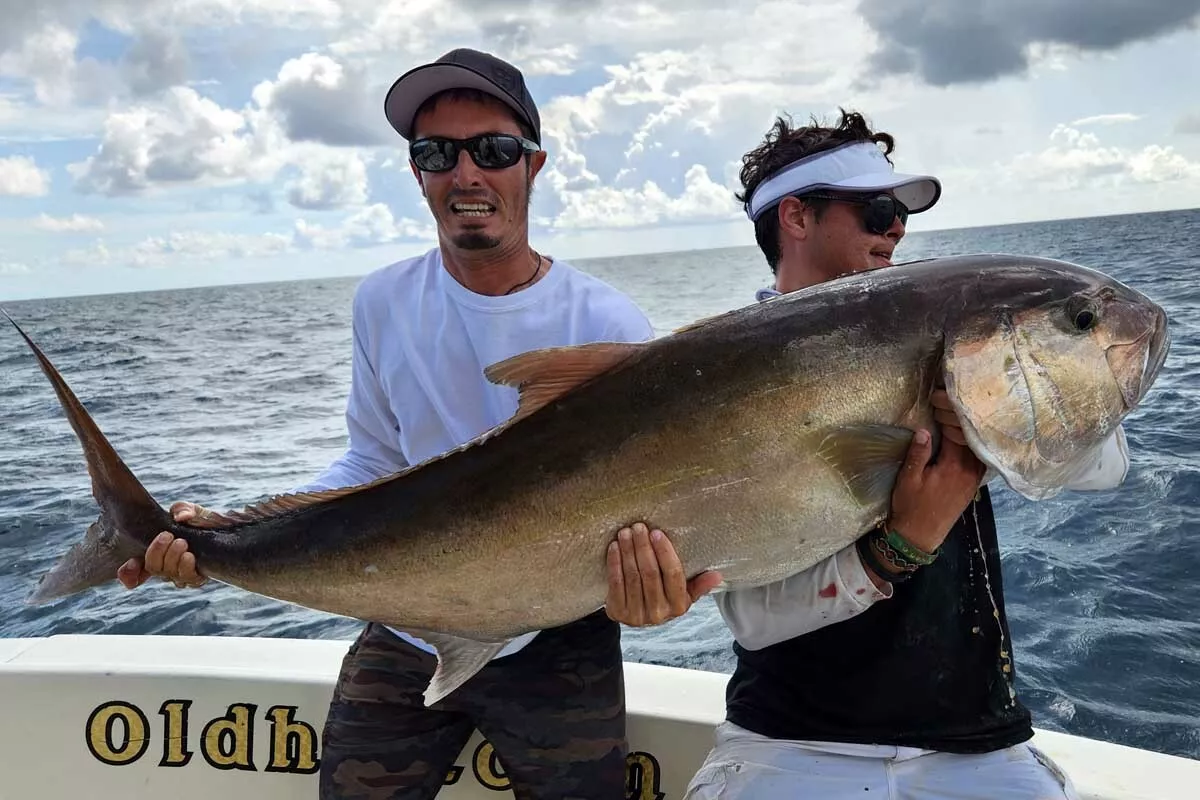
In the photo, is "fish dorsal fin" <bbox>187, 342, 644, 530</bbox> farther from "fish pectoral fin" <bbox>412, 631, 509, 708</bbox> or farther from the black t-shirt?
the black t-shirt

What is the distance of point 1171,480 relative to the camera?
7793mm

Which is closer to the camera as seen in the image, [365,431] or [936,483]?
[936,483]

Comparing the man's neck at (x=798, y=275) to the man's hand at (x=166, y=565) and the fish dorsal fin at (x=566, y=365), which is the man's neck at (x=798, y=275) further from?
the man's hand at (x=166, y=565)

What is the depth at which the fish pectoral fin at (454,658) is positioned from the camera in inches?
87.5

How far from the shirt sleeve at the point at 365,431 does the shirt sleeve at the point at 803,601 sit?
1.20 meters

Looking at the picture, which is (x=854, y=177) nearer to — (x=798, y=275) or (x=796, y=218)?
(x=796, y=218)

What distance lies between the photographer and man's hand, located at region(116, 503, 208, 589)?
91.8 inches

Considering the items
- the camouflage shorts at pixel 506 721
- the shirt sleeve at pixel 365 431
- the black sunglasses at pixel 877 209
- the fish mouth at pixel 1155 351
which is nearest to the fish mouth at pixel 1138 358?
the fish mouth at pixel 1155 351

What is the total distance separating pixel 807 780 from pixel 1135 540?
5682 millimetres

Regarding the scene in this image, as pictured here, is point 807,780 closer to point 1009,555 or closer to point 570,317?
point 570,317

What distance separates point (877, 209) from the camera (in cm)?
298

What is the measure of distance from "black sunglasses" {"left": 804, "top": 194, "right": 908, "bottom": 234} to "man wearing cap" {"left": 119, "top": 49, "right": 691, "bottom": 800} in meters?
0.89

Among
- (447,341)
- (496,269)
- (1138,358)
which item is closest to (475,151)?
(496,269)

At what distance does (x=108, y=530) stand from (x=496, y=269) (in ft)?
4.37
